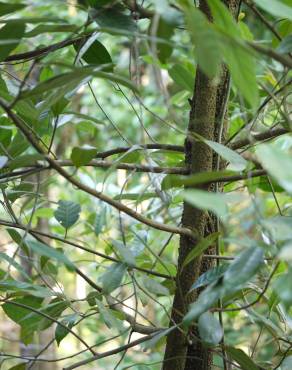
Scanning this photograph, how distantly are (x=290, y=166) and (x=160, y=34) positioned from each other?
6.1 inches

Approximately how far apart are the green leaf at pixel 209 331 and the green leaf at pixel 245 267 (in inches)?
4.0

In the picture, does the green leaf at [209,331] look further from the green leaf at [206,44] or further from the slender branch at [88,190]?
the green leaf at [206,44]

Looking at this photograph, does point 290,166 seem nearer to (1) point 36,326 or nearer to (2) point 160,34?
(2) point 160,34

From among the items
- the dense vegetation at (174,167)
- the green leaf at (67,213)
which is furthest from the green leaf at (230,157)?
the green leaf at (67,213)

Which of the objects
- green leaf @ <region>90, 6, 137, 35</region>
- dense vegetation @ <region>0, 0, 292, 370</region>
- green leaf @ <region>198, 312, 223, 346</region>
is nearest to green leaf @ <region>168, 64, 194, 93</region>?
dense vegetation @ <region>0, 0, 292, 370</region>

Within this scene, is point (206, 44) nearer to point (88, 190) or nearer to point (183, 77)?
point (88, 190)

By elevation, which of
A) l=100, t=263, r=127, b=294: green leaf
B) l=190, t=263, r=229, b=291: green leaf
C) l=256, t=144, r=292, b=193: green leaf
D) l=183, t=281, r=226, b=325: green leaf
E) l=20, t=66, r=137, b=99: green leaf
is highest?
l=20, t=66, r=137, b=99: green leaf

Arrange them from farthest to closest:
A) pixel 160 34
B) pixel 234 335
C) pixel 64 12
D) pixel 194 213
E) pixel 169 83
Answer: pixel 169 83 < pixel 64 12 < pixel 234 335 < pixel 194 213 < pixel 160 34

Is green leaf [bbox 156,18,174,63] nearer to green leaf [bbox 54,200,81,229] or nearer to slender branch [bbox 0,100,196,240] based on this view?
slender branch [bbox 0,100,196,240]

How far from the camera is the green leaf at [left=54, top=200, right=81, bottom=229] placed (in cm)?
64

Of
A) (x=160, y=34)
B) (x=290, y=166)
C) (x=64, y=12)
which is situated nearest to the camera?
(x=290, y=166)

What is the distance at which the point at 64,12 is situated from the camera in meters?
2.31

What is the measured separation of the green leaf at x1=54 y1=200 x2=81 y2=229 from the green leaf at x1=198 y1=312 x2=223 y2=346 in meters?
0.24

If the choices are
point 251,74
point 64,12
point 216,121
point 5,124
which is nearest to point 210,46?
point 251,74
